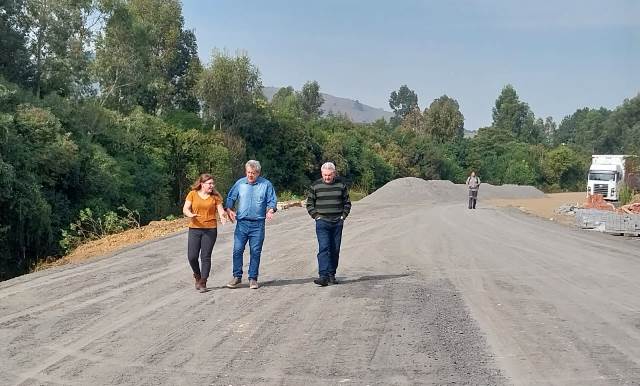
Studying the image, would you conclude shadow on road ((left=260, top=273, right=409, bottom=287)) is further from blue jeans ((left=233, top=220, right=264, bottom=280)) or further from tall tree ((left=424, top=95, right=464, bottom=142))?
tall tree ((left=424, top=95, right=464, bottom=142))

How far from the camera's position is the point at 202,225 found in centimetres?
1023

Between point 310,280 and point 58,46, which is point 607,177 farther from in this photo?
point 310,280

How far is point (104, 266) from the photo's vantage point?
13.8 metres

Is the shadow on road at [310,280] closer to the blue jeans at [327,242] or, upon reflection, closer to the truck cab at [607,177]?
the blue jeans at [327,242]

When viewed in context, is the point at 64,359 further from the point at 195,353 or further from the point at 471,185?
the point at 471,185

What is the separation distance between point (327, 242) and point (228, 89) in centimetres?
4810

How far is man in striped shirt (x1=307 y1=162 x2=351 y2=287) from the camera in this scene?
35.3 feet

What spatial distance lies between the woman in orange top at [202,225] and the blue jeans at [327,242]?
1.54 m

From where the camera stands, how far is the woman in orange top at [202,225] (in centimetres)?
1024

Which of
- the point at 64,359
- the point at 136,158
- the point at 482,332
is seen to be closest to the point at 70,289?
the point at 64,359

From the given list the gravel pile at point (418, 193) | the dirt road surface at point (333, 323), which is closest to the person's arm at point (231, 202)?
the dirt road surface at point (333, 323)

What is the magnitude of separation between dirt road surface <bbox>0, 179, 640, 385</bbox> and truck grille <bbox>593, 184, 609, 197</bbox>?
1323 inches

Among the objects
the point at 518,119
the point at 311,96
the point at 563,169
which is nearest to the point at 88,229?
the point at 563,169

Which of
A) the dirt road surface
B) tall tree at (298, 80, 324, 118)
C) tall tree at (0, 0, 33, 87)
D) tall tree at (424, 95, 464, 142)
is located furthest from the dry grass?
tall tree at (298, 80, 324, 118)
